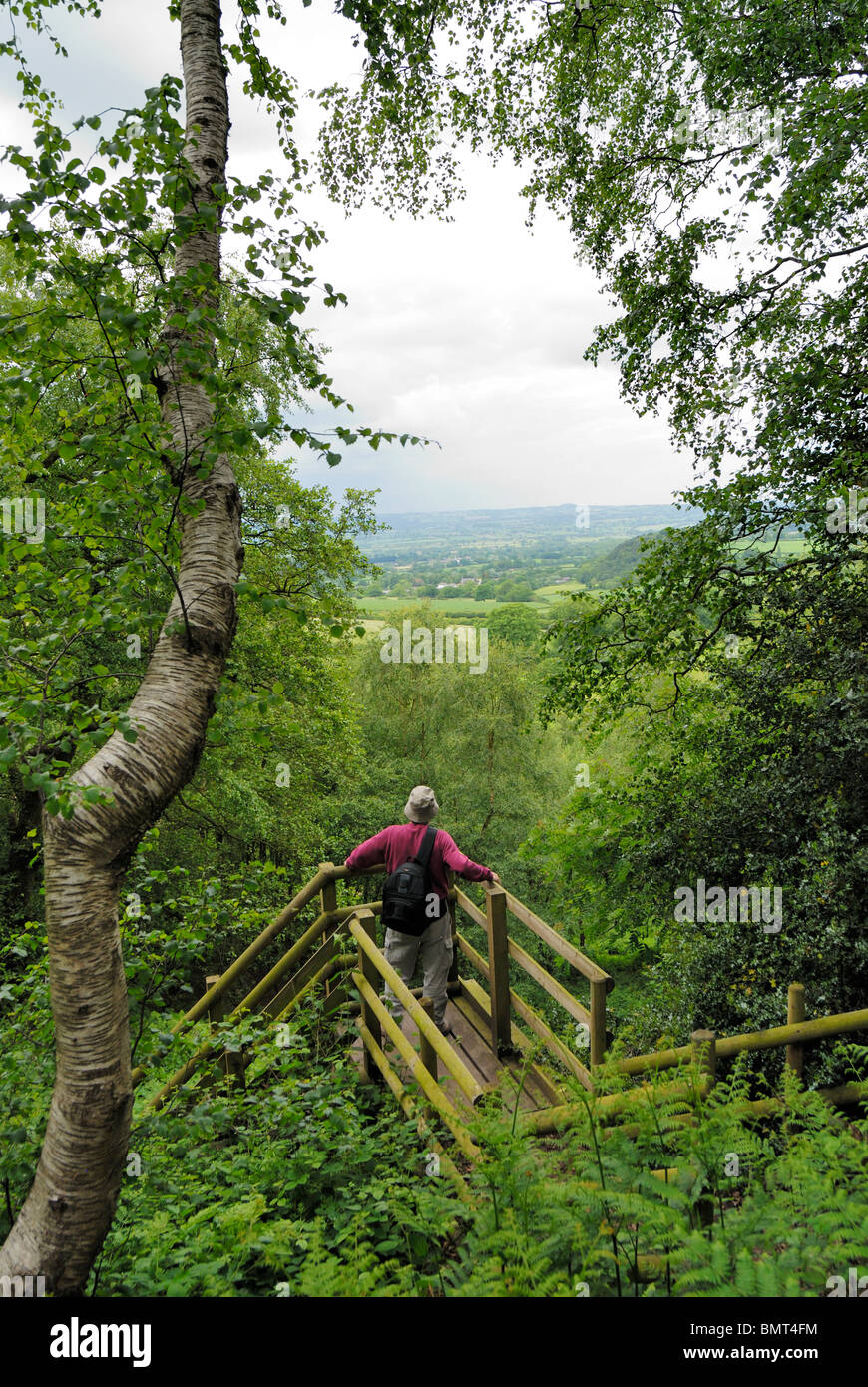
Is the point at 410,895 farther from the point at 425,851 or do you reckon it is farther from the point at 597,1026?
the point at 597,1026

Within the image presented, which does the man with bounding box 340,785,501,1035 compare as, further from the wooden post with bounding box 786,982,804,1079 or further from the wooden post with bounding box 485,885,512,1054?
the wooden post with bounding box 786,982,804,1079

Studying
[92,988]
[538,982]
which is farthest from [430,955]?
[92,988]

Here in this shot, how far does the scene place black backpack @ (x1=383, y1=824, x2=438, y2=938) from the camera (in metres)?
4.80

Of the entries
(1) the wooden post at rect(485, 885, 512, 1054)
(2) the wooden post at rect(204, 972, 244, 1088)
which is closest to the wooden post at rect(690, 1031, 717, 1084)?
(1) the wooden post at rect(485, 885, 512, 1054)

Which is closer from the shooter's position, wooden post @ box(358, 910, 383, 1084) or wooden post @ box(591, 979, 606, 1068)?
wooden post @ box(591, 979, 606, 1068)

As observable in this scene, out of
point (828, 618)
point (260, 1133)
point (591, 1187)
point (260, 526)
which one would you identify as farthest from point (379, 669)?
point (591, 1187)

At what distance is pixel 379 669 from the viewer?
2317 centimetres

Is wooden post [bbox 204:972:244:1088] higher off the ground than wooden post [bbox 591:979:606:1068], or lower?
lower

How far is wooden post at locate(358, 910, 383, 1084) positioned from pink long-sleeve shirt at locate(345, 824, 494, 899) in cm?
39

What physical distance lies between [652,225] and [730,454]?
2485 millimetres

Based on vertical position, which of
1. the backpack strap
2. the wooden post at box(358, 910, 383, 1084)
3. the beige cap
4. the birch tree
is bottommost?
the wooden post at box(358, 910, 383, 1084)

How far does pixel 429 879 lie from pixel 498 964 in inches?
30.5

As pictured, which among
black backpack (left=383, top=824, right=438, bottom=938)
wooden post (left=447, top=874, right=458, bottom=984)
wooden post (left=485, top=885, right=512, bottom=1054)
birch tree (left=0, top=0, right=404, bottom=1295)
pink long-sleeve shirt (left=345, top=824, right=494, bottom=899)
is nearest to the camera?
birch tree (left=0, top=0, right=404, bottom=1295)

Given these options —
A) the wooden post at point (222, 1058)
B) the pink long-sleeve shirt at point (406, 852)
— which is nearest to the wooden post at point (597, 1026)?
the pink long-sleeve shirt at point (406, 852)
